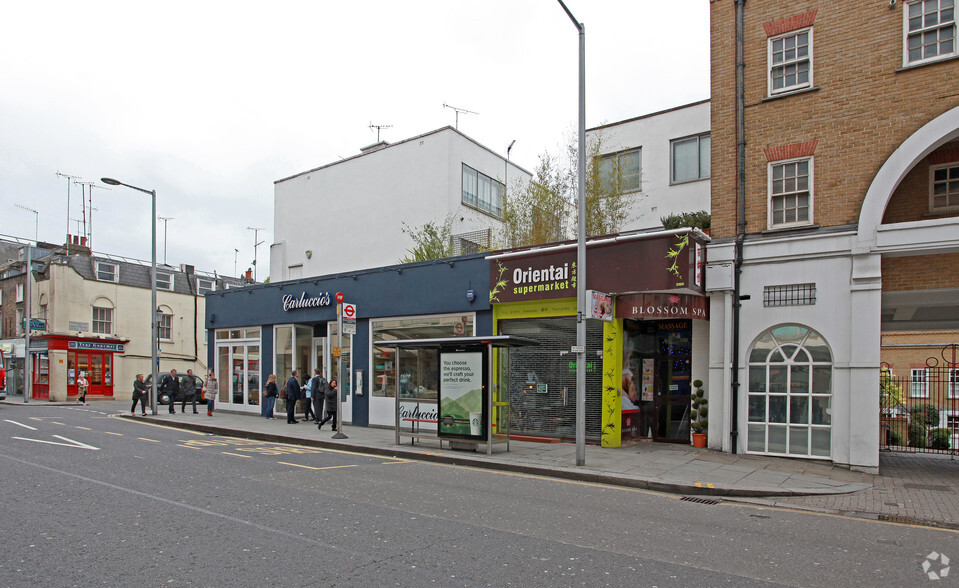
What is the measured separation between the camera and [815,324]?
1227 centimetres

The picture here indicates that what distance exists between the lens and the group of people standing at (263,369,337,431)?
18.2m

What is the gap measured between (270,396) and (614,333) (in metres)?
12.6

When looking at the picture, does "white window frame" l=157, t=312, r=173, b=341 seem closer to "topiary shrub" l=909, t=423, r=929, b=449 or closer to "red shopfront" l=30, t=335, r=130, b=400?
"red shopfront" l=30, t=335, r=130, b=400

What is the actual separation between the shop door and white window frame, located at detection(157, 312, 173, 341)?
37603 mm

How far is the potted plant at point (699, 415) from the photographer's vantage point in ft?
44.9

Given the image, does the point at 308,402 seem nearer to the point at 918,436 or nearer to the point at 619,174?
the point at 619,174

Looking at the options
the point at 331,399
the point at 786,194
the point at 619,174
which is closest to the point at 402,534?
the point at 786,194

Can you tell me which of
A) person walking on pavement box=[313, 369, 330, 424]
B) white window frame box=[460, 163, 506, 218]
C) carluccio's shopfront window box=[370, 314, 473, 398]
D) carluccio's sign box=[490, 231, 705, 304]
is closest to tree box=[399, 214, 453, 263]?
white window frame box=[460, 163, 506, 218]

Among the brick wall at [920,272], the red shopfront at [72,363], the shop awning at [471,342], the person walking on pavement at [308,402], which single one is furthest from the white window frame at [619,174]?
the red shopfront at [72,363]

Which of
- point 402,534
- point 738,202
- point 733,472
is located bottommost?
point 733,472

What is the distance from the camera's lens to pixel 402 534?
6676 millimetres

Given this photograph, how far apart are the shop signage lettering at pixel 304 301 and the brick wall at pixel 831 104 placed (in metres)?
12.6

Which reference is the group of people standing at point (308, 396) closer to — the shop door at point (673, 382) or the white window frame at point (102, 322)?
the shop door at point (673, 382)

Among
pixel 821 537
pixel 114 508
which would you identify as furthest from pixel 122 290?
pixel 821 537
